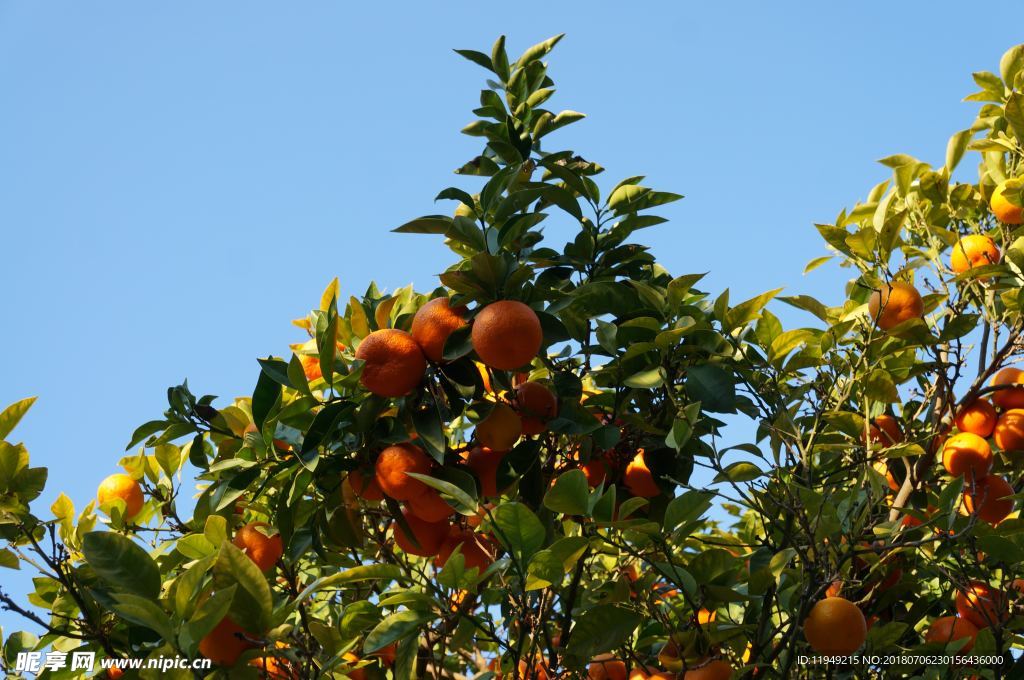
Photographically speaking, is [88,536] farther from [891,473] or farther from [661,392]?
[891,473]

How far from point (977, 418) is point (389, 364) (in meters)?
1.53

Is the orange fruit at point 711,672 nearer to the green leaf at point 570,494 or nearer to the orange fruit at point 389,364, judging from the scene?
the green leaf at point 570,494

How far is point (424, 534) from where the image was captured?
2.29 metres

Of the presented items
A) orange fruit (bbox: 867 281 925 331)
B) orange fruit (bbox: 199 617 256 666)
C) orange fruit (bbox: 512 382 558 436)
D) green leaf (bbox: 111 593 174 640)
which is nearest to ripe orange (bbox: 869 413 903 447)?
orange fruit (bbox: 867 281 925 331)

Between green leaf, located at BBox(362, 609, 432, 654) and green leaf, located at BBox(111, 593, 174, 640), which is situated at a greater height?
green leaf, located at BBox(111, 593, 174, 640)

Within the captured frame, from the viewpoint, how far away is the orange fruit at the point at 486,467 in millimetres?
2244

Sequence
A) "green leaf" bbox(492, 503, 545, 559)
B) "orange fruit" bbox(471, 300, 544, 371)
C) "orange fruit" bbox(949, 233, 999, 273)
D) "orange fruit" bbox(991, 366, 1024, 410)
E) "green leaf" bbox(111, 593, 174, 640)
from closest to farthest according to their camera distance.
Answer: "green leaf" bbox(111, 593, 174, 640)
"green leaf" bbox(492, 503, 545, 559)
"orange fruit" bbox(471, 300, 544, 371)
"orange fruit" bbox(991, 366, 1024, 410)
"orange fruit" bbox(949, 233, 999, 273)

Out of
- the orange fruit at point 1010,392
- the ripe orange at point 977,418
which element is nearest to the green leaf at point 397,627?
the ripe orange at point 977,418

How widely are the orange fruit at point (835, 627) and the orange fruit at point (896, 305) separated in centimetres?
71

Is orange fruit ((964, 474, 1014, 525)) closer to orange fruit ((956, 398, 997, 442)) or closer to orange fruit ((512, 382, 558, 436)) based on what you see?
orange fruit ((956, 398, 997, 442))

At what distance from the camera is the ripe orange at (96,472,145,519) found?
8.64 ft

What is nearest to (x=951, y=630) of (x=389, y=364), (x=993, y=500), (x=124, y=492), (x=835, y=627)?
(x=993, y=500)

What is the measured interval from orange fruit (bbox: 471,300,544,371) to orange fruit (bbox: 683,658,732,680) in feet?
2.51

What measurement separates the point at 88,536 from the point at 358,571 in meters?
0.49
